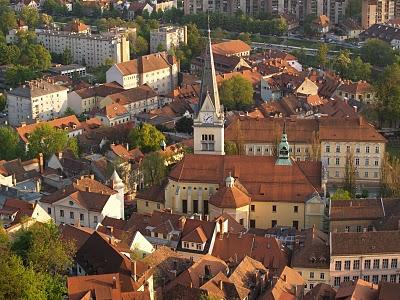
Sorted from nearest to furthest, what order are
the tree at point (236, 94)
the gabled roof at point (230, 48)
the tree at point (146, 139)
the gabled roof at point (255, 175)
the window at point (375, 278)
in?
the window at point (375, 278)
the gabled roof at point (255, 175)
the tree at point (146, 139)
the tree at point (236, 94)
the gabled roof at point (230, 48)

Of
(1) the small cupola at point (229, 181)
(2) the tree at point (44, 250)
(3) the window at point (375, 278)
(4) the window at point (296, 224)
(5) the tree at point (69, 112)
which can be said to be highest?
(2) the tree at point (44, 250)

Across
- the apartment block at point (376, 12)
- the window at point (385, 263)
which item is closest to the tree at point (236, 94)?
the window at point (385, 263)

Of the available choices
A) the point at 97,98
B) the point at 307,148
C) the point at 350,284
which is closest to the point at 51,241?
the point at 350,284

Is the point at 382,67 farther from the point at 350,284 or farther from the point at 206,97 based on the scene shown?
the point at 350,284

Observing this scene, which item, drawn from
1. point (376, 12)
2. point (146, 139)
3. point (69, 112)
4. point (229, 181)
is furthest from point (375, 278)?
point (376, 12)

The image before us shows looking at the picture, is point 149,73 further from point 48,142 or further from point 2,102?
point 48,142

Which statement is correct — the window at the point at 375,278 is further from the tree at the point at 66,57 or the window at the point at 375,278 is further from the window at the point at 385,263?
the tree at the point at 66,57
